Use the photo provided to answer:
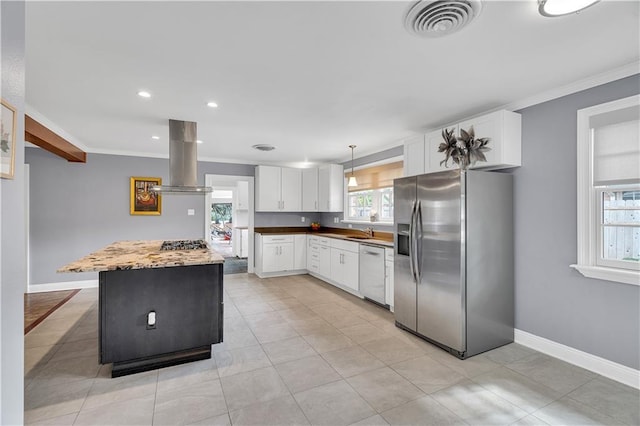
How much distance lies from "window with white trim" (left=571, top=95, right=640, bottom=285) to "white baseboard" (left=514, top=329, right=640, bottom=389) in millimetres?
700

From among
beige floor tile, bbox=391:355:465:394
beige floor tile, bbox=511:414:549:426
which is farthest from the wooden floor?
beige floor tile, bbox=511:414:549:426

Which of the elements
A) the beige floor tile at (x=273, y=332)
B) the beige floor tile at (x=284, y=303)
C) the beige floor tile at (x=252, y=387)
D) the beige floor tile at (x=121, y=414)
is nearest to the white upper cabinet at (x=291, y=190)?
the beige floor tile at (x=284, y=303)

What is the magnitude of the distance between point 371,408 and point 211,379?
4.22ft

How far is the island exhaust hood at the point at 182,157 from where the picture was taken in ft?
12.3

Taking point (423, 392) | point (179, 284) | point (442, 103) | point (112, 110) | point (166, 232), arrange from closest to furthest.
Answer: point (423, 392) < point (179, 284) < point (442, 103) < point (112, 110) < point (166, 232)

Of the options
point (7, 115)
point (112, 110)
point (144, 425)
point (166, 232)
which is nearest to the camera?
point (7, 115)

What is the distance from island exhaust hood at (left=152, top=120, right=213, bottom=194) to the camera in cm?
376

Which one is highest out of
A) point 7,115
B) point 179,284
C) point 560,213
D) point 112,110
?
point 112,110

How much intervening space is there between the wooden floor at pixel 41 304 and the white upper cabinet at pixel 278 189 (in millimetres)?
3395

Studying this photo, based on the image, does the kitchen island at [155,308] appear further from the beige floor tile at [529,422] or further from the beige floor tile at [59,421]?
the beige floor tile at [529,422]

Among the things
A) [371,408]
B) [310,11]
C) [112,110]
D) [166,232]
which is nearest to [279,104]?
[310,11]

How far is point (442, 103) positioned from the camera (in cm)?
314

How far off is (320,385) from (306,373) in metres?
0.21

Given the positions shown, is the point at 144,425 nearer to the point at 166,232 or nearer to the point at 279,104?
the point at 279,104
